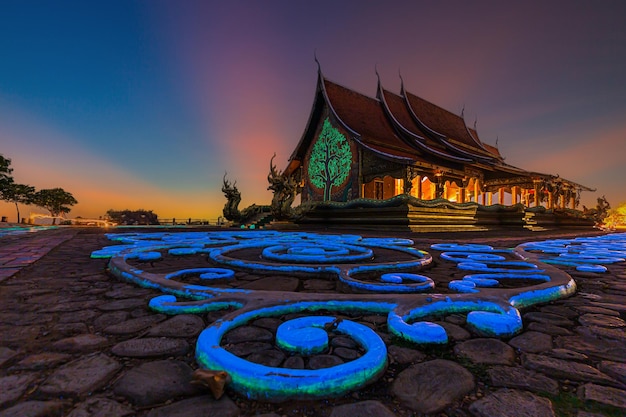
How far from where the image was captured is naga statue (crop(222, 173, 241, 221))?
13.8 metres

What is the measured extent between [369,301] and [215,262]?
207cm

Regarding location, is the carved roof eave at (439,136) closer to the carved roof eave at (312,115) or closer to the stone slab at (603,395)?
the carved roof eave at (312,115)

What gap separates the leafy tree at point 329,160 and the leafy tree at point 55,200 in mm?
40617

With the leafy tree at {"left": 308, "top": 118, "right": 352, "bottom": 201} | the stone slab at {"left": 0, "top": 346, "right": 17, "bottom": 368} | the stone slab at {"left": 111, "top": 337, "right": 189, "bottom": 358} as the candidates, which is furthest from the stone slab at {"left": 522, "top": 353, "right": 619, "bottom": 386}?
the leafy tree at {"left": 308, "top": 118, "right": 352, "bottom": 201}

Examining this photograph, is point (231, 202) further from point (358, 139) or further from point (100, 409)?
point (100, 409)

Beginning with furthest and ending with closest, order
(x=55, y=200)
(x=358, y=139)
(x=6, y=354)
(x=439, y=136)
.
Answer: (x=55, y=200), (x=439, y=136), (x=358, y=139), (x=6, y=354)

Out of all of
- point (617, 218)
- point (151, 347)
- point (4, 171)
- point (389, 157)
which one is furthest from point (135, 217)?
point (617, 218)

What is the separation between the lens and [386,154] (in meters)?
11.8

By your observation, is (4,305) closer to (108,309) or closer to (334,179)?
(108,309)

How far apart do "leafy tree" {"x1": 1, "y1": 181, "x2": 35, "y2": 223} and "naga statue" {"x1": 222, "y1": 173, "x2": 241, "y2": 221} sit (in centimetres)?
3193

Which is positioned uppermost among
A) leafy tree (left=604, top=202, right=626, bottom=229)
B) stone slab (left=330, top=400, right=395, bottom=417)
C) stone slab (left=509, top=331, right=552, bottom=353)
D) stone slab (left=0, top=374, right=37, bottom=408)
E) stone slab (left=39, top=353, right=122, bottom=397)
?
leafy tree (left=604, top=202, right=626, bottom=229)

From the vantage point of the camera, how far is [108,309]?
1.68m

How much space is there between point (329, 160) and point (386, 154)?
4.06 meters

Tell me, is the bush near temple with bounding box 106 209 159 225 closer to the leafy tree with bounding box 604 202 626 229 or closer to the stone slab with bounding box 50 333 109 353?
the stone slab with bounding box 50 333 109 353
